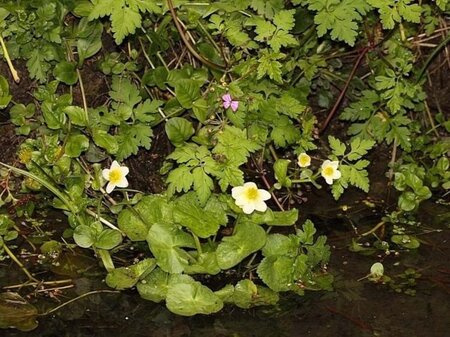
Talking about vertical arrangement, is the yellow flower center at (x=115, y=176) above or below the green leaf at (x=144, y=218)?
above

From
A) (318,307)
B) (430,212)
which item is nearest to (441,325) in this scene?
(318,307)

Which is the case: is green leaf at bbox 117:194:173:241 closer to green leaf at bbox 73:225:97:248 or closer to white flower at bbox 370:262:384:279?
green leaf at bbox 73:225:97:248

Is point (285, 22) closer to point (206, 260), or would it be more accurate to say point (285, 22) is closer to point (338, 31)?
point (338, 31)

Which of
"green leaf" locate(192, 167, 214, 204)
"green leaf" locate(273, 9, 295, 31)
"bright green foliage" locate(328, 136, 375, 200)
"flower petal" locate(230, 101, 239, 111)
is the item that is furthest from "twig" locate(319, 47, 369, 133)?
"green leaf" locate(192, 167, 214, 204)

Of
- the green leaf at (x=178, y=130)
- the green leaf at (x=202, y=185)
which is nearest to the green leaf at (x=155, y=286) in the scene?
the green leaf at (x=202, y=185)

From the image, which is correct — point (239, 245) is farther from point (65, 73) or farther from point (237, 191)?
point (65, 73)

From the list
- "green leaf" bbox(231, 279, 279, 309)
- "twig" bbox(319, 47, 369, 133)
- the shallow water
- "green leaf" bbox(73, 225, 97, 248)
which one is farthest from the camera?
"twig" bbox(319, 47, 369, 133)

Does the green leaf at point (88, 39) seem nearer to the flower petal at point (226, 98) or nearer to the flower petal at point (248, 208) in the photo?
the flower petal at point (226, 98)

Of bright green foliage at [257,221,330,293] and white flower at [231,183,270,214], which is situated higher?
white flower at [231,183,270,214]
